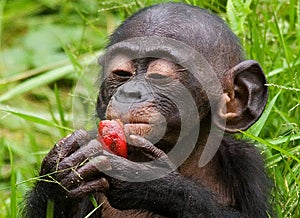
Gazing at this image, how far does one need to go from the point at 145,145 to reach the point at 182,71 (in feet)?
2.59

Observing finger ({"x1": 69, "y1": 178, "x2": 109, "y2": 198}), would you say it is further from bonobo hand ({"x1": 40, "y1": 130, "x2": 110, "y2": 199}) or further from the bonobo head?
the bonobo head

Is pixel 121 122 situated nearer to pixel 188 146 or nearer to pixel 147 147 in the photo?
pixel 147 147

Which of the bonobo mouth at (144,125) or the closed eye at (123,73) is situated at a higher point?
the closed eye at (123,73)

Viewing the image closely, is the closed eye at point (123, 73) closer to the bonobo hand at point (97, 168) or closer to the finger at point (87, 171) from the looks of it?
the bonobo hand at point (97, 168)

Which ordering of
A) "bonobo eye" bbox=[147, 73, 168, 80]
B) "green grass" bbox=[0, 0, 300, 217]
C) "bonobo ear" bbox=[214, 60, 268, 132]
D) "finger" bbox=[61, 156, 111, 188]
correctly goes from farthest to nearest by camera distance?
"green grass" bbox=[0, 0, 300, 217]
"bonobo ear" bbox=[214, 60, 268, 132]
"bonobo eye" bbox=[147, 73, 168, 80]
"finger" bbox=[61, 156, 111, 188]

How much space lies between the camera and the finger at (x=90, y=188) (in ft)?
18.4

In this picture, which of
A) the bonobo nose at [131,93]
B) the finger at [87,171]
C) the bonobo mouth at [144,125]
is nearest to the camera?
the finger at [87,171]

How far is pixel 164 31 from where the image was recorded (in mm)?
6328

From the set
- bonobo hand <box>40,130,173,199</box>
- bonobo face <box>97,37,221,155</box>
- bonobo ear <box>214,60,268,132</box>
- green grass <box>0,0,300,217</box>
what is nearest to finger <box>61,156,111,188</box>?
bonobo hand <box>40,130,173,199</box>

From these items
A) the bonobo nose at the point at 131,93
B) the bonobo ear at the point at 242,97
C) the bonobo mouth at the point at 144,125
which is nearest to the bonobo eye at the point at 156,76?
the bonobo nose at the point at 131,93

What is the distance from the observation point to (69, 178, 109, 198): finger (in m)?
5.61

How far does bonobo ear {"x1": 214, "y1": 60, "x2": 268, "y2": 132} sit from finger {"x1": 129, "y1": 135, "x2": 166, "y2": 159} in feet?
2.68

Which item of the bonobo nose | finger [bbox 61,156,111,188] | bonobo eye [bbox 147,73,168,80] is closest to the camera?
finger [bbox 61,156,111,188]

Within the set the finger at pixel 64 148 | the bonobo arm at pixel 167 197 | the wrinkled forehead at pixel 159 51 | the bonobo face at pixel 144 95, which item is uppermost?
the wrinkled forehead at pixel 159 51
